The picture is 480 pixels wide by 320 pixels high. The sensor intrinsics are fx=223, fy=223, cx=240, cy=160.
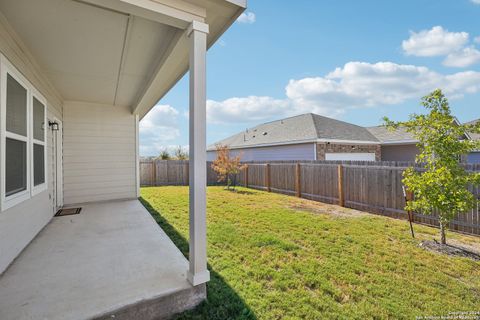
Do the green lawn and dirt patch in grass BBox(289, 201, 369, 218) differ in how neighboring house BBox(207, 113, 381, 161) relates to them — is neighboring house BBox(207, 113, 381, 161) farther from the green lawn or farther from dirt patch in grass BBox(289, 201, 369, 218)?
the green lawn

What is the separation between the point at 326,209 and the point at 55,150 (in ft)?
23.1

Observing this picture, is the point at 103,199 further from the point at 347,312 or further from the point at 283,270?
the point at 347,312

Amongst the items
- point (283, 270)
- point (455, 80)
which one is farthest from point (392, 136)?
point (283, 270)

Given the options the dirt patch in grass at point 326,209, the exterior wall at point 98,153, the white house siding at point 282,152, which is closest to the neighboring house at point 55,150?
the exterior wall at point 98,153

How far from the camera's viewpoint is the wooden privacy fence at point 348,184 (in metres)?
4.92

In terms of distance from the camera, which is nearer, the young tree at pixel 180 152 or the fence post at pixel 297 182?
the fence post at pixel 297 182

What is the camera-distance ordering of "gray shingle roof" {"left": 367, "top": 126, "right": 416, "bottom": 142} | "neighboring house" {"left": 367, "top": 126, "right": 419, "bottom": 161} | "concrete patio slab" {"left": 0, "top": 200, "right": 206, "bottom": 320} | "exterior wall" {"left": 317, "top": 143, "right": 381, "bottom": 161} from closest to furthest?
"concrete patio slab" {"left": 0, "top": 200, "right": 206, "bottom": 320} < "exterior wall" {"left": 317, "top": 143, "right": 381, "bottom": 161} < "gray shingle roof" {"left": 367, "top": 126, "right": 416, "bottom": 142} < "neighboring house" {"left": 367, "top": 126, "right": 419, "bottom": 161}

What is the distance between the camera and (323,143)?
10883 millimetres

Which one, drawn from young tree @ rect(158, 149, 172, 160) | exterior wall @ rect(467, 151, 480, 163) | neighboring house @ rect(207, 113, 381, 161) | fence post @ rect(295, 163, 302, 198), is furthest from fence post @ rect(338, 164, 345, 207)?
young tree @ rect(158, 149, 172, 160)

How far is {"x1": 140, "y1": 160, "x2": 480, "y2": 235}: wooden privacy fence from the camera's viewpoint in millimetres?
4924

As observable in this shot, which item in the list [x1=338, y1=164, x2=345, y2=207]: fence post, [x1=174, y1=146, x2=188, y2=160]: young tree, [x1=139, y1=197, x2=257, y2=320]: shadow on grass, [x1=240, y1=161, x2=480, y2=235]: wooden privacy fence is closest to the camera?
[x1=139, y1=197, x2=257, y2=320]: shadow on grass

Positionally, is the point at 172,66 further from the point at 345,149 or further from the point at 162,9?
the point at 345,149

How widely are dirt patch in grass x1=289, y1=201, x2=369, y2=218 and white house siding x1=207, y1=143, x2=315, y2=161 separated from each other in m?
4.35

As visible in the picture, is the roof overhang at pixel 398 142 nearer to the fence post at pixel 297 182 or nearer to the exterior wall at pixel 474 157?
the exterior wall at pixel 474 157
